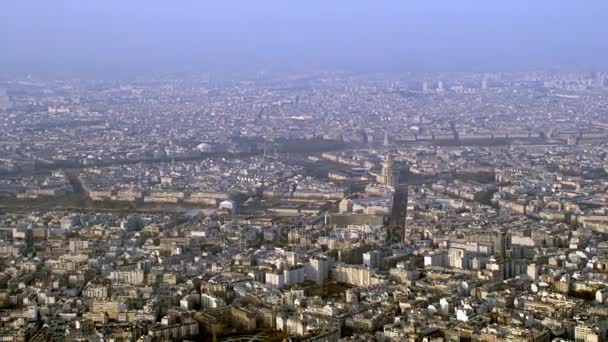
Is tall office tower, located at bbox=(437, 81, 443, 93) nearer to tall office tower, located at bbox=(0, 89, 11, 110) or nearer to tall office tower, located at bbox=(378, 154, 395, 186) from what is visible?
tall office tower, located at bbox=(0, 89, 11, 110)

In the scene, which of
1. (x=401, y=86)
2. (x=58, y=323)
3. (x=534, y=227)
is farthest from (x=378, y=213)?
(x=401, y=86)

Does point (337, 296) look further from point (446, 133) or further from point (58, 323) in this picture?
point (446, 133)

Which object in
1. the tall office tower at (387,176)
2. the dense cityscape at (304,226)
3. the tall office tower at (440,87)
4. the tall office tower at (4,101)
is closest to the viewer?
the dense cityscape at (304,226)

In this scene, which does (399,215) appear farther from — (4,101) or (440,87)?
(440,87)

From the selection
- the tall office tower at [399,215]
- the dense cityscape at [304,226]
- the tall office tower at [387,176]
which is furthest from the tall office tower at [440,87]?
the tall office tower at [399,215]

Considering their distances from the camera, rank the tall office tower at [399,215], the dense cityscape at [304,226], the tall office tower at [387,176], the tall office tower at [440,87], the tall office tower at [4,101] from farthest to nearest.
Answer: the tall office tower at [440,87] < the tall office tower at [4,101] < the tall office tower at [387,176] < the tall office tower at [399,215] < the dense cityscape at [304,226]

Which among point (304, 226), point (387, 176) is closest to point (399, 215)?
point (304, 226)

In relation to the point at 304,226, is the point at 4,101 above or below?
above

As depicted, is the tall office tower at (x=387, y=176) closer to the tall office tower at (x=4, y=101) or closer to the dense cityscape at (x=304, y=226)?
the dense cityscape at (x=304, y=226)

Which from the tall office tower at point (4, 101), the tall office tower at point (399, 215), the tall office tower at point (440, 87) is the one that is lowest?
the tall office tower at point (440, 87)
